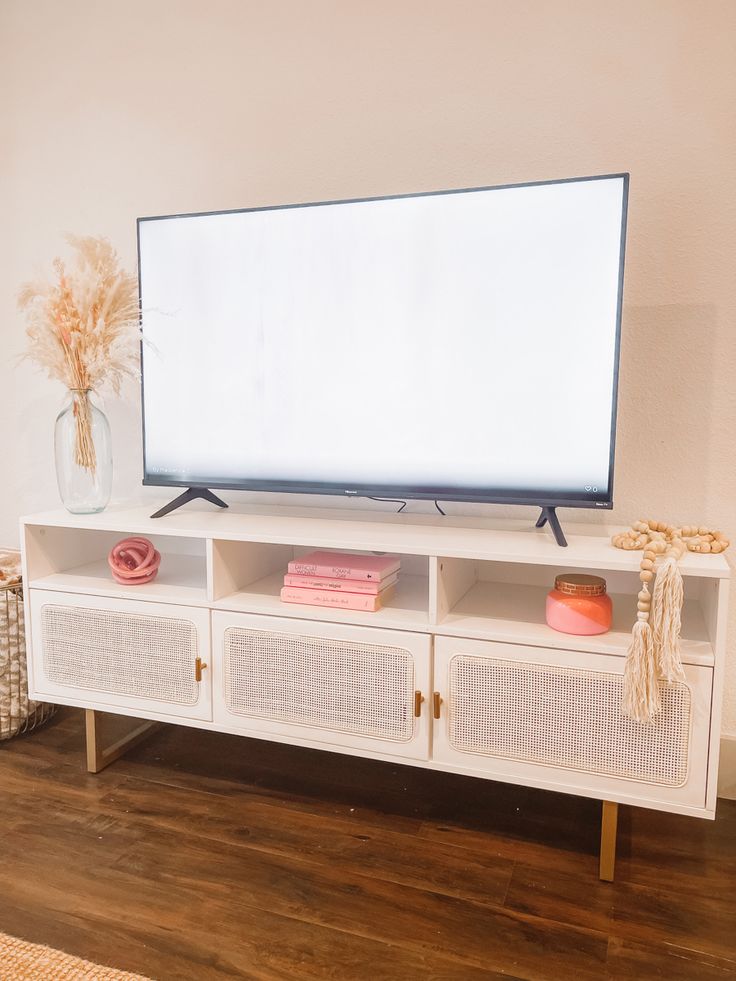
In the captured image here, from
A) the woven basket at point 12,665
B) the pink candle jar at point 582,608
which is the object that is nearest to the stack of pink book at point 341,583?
the pink candle jar at point 582,608

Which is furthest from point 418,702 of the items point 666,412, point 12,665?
point 12,665

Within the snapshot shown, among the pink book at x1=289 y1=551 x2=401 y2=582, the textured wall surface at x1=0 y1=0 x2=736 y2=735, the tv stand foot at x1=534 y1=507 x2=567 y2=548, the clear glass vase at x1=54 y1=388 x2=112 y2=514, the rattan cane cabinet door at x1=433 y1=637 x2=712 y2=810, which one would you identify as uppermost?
the textured wall surface at x1=0 y1=0 x2=736 y2=735

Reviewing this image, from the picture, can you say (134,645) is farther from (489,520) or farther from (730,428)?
(730,428)

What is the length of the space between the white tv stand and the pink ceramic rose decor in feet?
0.10

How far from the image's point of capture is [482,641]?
1593 mm

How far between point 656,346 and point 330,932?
1510 mm

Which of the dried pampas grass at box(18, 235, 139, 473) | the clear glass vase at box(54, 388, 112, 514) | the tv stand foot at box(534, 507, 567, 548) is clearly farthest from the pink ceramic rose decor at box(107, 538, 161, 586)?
the tv stand foot at box(534, 507, 567, 548)

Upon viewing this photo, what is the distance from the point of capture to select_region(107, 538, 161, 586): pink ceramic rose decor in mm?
1953

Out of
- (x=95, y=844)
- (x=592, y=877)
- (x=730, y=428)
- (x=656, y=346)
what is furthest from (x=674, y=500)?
(x=95, y=844)

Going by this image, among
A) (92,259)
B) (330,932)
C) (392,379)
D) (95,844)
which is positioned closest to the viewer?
(330,932)

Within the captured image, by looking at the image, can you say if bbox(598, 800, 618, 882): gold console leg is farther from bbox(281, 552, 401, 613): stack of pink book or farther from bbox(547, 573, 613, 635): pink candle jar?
bbox(281, 552, 401, 613): stack of pink book

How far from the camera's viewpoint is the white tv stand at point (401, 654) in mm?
1501

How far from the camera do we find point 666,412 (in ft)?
6.13

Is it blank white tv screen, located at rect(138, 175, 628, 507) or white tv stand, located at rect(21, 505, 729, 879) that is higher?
blank white tv screen, located at rect(138, 175, 628, 507)
